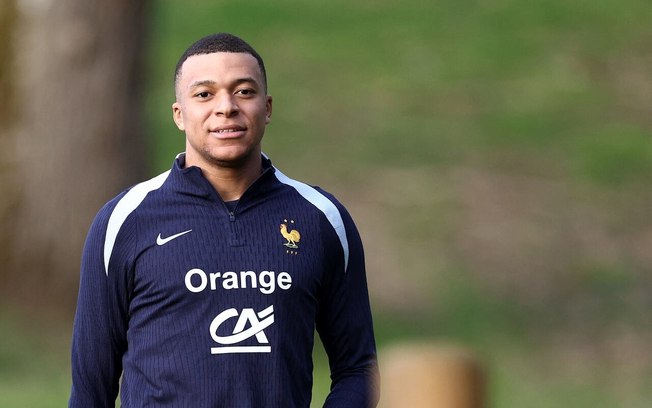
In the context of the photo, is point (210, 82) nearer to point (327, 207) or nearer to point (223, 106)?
point (223, 106)

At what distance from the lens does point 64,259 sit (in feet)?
36.1

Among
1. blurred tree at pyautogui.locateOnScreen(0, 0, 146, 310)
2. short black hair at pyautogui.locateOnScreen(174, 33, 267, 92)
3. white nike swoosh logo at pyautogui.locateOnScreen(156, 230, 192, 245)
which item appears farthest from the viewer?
blurred tree at pyautogui.locateOnScreen(0, 0, 146, 310)

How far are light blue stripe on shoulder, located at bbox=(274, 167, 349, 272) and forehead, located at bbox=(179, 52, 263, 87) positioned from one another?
0.27m

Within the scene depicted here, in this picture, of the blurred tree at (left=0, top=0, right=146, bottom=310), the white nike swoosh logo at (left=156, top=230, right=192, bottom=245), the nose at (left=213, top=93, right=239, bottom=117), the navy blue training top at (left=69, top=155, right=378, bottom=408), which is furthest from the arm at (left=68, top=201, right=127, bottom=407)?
the blurred tree at (left=0, top=0, right=146, bottom=310)

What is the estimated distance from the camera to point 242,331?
3.57 m

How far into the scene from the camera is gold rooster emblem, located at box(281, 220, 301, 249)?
373cm

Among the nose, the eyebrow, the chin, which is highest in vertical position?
the eyebrow

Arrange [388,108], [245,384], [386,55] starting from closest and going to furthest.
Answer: [245,384], [388,108], [386,55]

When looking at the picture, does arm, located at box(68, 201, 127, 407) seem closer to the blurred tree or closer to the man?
the man

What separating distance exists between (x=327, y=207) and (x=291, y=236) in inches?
6.4

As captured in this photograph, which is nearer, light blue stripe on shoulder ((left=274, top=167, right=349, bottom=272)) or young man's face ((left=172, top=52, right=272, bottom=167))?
young man's face ((left=172, top=52, right=272, bottom=167))

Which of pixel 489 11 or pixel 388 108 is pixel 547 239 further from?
pixel 489 11

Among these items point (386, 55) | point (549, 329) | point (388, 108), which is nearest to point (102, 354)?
point (549, 329)

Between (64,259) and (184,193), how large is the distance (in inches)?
292
